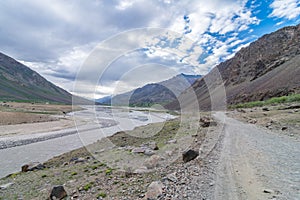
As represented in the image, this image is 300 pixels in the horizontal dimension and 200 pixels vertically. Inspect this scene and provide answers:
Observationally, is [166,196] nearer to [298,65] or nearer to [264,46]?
[298,65]

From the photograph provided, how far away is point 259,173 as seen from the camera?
6.38 metres

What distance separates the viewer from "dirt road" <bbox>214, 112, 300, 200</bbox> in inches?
197

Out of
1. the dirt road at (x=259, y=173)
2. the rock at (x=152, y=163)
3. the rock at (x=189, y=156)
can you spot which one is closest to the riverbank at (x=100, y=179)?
the rock at (x=152, y=163)

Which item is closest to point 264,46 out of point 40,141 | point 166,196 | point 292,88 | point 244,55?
point 244,55

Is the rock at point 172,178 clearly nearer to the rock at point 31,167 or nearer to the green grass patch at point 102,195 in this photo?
the green grass patch at point 102,195

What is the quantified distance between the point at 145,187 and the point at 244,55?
133070 mm

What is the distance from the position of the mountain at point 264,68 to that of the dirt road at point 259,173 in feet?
161

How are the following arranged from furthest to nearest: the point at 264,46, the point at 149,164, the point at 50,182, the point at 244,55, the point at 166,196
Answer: the point at 244,55, the point at 264,46, the point at 50,182, the point at 149,164, the point at 166,196

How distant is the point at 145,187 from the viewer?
6348 millimetres

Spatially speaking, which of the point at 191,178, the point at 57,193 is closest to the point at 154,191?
the point at 191,178

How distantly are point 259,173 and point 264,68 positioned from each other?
99.5 meters

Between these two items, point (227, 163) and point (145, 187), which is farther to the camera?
point (227, 163)

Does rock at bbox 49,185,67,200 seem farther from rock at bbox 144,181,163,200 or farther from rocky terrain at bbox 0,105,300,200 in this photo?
rock at bbox 144,181,163,200

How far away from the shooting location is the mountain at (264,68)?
61312 mm
